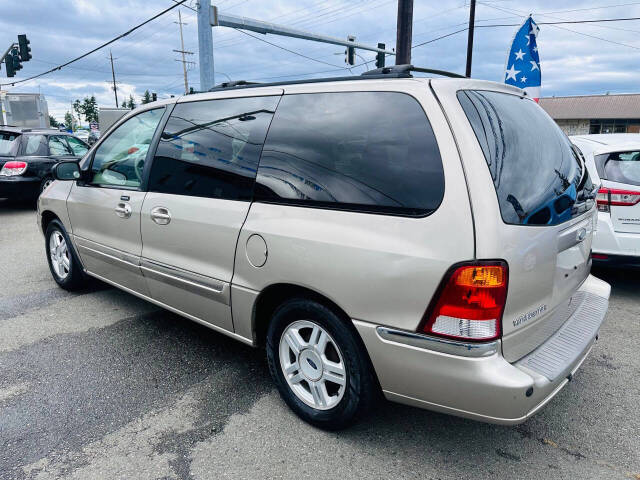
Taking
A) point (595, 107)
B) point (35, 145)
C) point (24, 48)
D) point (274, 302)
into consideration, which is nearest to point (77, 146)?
point (35, 145)

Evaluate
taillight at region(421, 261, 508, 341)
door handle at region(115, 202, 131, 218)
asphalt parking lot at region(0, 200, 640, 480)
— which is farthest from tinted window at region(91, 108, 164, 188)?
taillight at region(421, 261, 508, 341)

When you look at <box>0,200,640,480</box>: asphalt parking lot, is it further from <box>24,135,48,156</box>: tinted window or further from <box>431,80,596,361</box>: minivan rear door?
<box>24,135,48,156</box>: tinted window

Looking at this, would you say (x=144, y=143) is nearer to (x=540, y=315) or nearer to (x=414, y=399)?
(x=414, y=399)

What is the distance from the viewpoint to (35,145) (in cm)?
945

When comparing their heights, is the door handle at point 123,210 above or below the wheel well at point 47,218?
above

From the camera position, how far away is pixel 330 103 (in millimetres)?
2412

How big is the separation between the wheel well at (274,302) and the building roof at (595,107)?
165ft

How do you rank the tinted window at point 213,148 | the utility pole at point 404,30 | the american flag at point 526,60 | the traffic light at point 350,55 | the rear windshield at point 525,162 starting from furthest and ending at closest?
the traffic light at point 350,55, the utility pole at point 404,30, the american flag at point 526,60, the tinted window at point 213,148, the rear windshield at point 525,162

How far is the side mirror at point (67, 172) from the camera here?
13.0 feet

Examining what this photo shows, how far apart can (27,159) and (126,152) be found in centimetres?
687

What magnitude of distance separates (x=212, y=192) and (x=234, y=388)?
4.03 ft

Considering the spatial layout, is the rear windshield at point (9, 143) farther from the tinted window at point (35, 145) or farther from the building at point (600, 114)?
the building at point (600, 114)

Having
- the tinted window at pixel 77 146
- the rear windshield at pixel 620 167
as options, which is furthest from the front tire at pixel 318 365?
the tinted window at pixel 77 146

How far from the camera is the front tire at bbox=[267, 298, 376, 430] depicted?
87.8 inches
